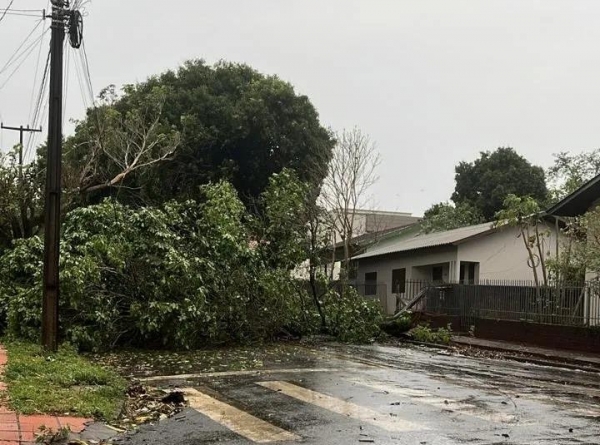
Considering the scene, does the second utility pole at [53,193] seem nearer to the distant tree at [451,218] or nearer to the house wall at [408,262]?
the house wall at [408,262]

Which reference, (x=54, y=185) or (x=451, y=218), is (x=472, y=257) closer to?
(x=451, y=218)

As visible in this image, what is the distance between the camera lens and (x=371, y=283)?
33125mm

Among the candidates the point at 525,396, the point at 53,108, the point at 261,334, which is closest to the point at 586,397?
the point at 525,396

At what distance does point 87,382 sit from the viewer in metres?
9.52

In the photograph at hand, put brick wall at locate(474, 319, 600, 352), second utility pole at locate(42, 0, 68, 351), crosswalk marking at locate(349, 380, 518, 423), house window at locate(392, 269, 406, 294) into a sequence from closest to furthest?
crosswalk marking at locate(349, 380, 518, 423)
second utility pole at locate(42, 0, 68, 351)
brick wall at locate(474, 319, 600, 352)
house window at locate(392, 269, 406, 294)

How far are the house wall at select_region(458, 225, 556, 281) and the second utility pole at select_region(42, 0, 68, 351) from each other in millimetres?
18226

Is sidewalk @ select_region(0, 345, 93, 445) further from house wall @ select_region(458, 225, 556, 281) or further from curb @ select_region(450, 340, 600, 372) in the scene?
house wall @ select_region(458, 225, 556, 281)

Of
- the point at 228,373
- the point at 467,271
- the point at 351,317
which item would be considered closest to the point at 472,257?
the point at 467,271

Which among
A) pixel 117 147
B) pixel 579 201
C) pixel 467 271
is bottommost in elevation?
pixel 467 271

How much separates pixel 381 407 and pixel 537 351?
10.4m

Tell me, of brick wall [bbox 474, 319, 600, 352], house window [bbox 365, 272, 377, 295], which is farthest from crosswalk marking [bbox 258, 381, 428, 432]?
house window [bbox 365, 272, 377, 295]

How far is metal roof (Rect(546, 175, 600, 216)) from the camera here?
20.1 metres

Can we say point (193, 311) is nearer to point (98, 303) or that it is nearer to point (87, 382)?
point (98, 303)

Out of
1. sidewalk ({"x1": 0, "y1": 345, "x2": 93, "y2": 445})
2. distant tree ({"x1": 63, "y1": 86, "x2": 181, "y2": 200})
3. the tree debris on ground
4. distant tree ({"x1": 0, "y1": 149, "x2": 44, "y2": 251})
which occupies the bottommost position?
the tree debris on ground
